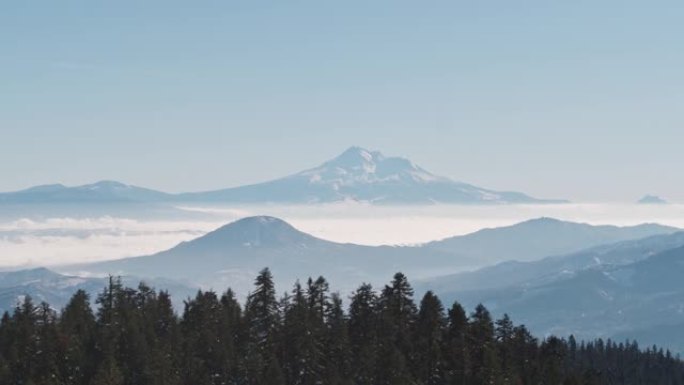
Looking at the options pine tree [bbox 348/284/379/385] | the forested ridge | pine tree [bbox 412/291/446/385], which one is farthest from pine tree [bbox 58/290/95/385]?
pine tree [bbox 412/291/446/385]

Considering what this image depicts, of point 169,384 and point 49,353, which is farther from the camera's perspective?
point 49,353

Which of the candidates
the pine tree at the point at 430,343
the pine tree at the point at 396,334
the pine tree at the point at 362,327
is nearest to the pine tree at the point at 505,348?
the pine tree at the point at 430,343

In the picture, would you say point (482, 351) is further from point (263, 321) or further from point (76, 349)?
point (76, 349)

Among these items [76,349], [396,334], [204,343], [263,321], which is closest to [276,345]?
[263,321]

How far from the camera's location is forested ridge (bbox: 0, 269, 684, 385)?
96.6 metres

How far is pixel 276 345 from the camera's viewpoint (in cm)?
10412

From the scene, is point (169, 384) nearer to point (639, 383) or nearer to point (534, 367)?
point (534, 367)

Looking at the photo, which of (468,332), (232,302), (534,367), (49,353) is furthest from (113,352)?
(534,367)

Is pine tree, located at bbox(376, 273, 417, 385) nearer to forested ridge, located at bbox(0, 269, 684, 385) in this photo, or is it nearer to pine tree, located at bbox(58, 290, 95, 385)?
forested ridge, located at bbox(0, 269, 684, 385)

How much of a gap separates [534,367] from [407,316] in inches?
581

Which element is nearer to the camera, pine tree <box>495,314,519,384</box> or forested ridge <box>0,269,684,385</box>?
forested ridge <box>0,269,684,385</box>

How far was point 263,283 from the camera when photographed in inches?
4400

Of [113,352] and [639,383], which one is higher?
[113,352]

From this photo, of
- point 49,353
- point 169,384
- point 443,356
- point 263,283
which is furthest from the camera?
point 263,283
